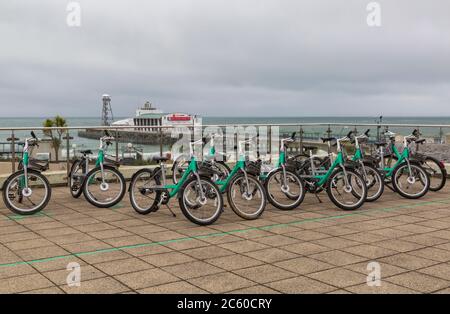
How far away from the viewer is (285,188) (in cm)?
799

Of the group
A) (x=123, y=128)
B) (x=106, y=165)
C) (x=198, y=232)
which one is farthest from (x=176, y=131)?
(x=198, y=232)

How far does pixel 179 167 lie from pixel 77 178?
1822 mm

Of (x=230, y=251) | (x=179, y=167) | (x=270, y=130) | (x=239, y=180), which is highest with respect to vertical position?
(x=270, y=130)

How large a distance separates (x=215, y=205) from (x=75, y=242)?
1790 millimetres

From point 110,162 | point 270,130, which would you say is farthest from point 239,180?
point 270,130

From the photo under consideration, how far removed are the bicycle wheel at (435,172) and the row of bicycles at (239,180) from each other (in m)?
0.03

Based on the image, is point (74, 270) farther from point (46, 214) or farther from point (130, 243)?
point (46, 214)

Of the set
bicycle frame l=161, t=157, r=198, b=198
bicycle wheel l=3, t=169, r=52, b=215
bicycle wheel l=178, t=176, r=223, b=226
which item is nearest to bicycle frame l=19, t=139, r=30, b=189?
bicycle wheel l=3, t=169, r=52, b=215

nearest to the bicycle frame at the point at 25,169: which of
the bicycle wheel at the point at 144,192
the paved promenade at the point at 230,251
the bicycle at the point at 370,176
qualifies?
the paved promenade at the point at 230,251

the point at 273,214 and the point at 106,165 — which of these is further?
the point at 106,165

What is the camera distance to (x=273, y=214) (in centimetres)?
754

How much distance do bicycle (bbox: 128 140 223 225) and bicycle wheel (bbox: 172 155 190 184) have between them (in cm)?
40

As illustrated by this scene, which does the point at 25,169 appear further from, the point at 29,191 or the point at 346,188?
the point at 346,188
